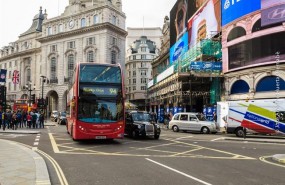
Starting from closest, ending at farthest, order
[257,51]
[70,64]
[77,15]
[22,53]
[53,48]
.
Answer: [257,51] → [77,15] → [70,64] → [53,48] → [22,53]

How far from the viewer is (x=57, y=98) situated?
3575 inches

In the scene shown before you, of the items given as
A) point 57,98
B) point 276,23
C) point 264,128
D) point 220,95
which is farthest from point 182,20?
point 57,98

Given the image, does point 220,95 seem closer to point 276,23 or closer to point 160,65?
point 276,23

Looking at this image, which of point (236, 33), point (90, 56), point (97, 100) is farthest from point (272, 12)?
point (90, 56)

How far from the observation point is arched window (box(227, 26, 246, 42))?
35.0 m

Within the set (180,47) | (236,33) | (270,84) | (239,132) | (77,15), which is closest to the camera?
(239,132)

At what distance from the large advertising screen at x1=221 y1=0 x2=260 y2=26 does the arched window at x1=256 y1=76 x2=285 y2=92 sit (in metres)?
7.22

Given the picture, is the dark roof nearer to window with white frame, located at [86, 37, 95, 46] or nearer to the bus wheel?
window with white frame, located at [86, 37, 95, 46]

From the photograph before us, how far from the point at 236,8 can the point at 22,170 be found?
31.8 metres

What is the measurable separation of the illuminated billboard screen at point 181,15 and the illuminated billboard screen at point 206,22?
62.9 inches

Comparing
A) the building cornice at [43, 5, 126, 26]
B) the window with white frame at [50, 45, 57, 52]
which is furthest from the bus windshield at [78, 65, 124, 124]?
the window with white frame at [50, 45, 57, 52]

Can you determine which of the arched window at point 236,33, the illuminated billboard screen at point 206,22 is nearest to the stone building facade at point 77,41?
the illuminated billboard screen at point 206,22

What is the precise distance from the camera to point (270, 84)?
32062mm

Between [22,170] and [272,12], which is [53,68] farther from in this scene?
[22,170]
